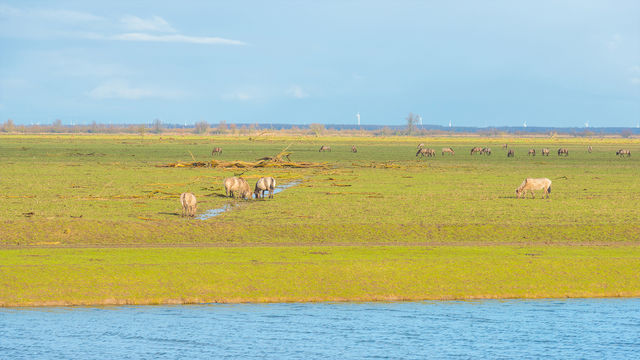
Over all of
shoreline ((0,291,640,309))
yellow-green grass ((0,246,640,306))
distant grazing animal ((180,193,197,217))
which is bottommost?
shoreline ((0,291,640,309))

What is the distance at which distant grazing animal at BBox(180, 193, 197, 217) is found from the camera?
33.9 meters

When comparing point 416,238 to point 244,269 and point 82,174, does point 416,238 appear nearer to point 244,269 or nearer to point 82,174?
point 244,269

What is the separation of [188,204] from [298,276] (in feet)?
44.3

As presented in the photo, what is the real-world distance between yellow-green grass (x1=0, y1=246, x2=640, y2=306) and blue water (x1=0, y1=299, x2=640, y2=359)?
0.67 meters

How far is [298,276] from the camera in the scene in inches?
843

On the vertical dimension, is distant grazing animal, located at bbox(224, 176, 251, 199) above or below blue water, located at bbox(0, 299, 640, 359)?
above

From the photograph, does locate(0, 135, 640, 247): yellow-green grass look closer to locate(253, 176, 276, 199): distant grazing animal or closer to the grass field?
the grass field

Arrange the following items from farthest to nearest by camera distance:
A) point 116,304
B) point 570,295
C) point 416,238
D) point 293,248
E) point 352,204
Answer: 1. point 352,204
2. point 416,238
3. point 293,248
4. point 570,295
5. point 116,304

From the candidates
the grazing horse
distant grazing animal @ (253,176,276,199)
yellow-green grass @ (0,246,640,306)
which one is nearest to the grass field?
yellow-green grass @ (0,246,640,306)

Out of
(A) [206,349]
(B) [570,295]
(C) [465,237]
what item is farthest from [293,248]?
(A) [206,349]

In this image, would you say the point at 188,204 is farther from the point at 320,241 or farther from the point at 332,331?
the point at 332,331

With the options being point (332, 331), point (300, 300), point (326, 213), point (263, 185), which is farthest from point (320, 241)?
point (263, 185)

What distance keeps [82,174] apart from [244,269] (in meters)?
42.8

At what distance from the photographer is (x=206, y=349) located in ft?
51.6
